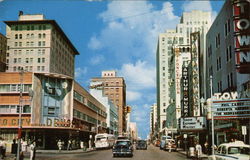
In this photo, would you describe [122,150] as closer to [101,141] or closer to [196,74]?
[196,74]

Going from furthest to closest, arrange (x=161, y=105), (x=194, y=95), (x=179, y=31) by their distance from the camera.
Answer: (x=161, y=105) → (x=179, y=31) → (x=194, y=95)

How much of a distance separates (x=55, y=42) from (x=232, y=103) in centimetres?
9336

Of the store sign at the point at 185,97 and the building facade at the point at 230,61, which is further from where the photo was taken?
the store sign at the point at 185,97

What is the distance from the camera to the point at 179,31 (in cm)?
15512

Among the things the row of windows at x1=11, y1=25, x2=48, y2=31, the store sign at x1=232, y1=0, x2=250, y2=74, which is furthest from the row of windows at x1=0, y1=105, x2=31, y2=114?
the row of windows at x1=11, y1=25, x2=48, y2=31

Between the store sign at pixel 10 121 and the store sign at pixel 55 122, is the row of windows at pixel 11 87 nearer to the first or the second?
the store sign at pixel 10 121

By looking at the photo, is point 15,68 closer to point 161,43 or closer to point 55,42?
point 55,42

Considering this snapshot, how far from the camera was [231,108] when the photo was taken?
32.3 meters

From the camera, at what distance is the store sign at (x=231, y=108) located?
31216mm

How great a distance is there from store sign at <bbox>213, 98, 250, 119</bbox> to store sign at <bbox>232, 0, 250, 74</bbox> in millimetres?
7052

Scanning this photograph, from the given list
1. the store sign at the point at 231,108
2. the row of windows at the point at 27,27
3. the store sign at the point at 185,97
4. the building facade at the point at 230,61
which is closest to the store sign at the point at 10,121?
the building facade at the point at 230,61

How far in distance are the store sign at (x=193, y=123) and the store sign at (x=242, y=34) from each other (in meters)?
24.3

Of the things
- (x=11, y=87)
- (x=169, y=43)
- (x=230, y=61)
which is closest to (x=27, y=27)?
(x=11, y=87)

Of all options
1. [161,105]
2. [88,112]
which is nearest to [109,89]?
[161,105]
